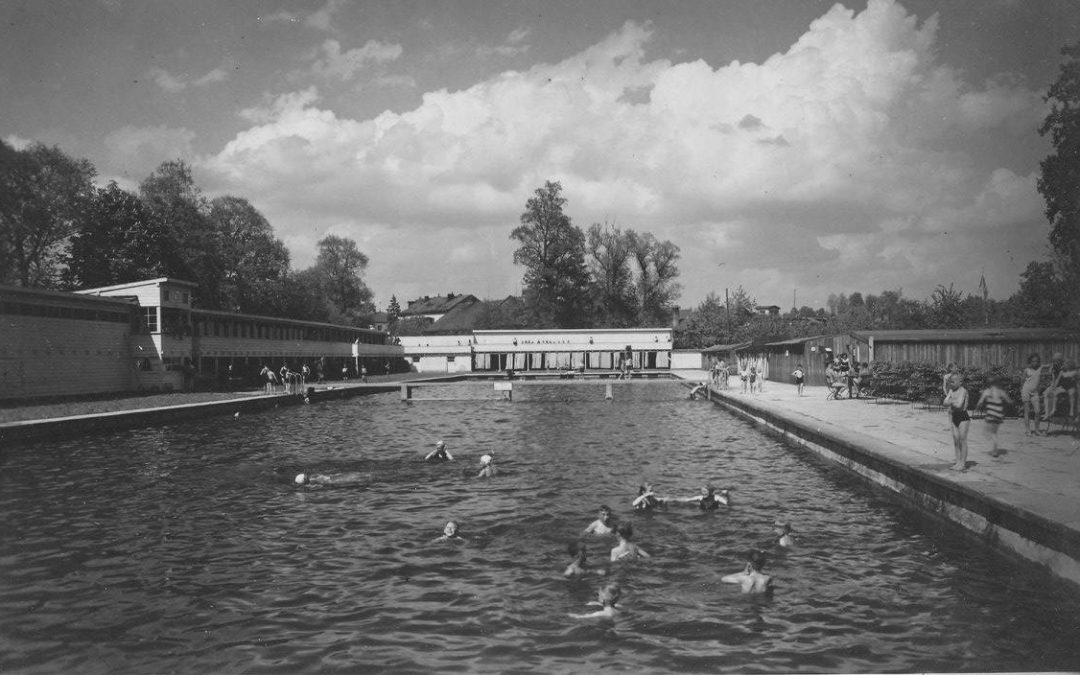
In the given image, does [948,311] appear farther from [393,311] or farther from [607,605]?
[393,311]

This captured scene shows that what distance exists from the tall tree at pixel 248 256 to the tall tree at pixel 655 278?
164 feet

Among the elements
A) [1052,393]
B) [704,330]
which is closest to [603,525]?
[1052,393]

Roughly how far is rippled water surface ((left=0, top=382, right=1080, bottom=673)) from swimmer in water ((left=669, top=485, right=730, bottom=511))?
1.58 ft

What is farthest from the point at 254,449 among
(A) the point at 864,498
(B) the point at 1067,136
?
(B) the point at 1067,136

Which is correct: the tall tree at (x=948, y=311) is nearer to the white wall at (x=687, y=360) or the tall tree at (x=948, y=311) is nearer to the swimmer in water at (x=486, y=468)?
the white wall at (x=687, y=360)

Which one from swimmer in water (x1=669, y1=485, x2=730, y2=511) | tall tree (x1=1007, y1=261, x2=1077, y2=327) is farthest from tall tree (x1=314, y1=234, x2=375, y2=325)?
swimmer in water (x1=669, y1=485, x2=730, y2=511)

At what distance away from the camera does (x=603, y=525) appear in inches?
480

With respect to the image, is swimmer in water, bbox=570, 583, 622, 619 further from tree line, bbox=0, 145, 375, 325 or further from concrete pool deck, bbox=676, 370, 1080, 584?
tree line, bbox=0, 145, 375, 325

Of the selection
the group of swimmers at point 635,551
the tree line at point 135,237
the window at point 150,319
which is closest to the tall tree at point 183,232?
the tree line at point 135,237

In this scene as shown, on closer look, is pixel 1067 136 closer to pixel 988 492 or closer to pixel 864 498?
pixel 864 498

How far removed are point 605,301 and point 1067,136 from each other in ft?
257

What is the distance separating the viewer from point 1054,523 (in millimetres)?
8781

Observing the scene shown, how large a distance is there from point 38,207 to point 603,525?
5717cm

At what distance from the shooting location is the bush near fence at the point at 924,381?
2141 cm
